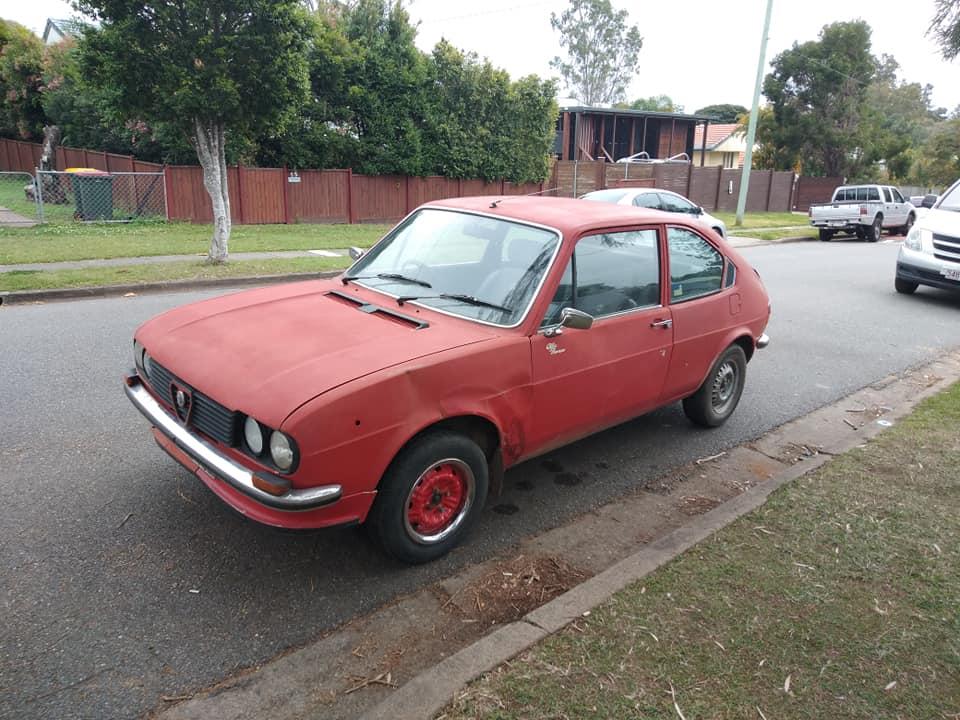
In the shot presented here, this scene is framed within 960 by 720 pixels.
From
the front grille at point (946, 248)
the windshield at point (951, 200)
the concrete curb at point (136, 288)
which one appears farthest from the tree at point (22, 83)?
the front grille at point (946, 248)

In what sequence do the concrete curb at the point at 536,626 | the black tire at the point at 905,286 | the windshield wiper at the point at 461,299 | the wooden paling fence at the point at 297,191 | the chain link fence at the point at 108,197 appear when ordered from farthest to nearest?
the wooden paling fence at the point at 297,191 → the chain link fence at the point at 108,197 → the black tire at the point at 905,286 → the windshield wiper at the point at 461,299 → the concrete curb at the point at 536,626

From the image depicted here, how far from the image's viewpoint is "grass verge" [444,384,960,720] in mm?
2592

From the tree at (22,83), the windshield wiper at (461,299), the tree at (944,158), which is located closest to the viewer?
the windshield wiper at (461,299)

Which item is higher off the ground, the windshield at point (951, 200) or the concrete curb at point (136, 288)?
the windshield at point (951, 200)

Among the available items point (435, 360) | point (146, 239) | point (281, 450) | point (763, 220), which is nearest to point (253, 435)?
point (281, 450)

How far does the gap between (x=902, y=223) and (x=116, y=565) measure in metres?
27.5

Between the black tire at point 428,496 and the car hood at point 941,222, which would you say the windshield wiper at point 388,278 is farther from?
the car hood at point 941,222

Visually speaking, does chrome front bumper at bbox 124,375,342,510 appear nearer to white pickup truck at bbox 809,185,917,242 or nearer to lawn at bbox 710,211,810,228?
white pickup truck at bbox 809,185,917,242

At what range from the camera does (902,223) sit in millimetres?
24938

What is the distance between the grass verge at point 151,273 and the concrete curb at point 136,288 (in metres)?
0.15

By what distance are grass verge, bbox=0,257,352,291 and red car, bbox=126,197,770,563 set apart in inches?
269

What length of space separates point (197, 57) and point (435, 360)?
405 inches

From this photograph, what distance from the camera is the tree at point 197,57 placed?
36.3 ft

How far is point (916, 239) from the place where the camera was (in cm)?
1150
